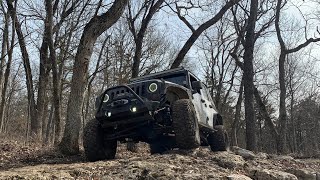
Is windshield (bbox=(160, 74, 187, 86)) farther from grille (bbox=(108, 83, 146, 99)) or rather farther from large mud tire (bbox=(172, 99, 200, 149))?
large mud tire (bbox=(172, 99, 200, 149))

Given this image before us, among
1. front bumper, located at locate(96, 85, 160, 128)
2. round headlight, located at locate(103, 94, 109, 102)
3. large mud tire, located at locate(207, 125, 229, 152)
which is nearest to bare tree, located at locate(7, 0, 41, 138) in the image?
large mud tire, located at locate(207, 125, 229, 152)

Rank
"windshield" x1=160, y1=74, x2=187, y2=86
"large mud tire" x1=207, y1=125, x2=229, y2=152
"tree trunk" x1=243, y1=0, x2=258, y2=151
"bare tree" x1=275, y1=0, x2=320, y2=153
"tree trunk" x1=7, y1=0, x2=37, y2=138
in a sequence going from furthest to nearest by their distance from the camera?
"bare tree" x1=275, y1=0, x2=320, y2=153 < "tree trunk" x1=7, y1=0, x2=37, y2=138 < "tree trunk" x1=243, y1=0, x2=258, y2=151 < "large mud tire" x1=207, y1=125, x2=229, y2=152 < "windshield" x1=160, y1=74, x2=187, y2=86

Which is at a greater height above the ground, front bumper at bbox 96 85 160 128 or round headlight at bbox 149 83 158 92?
round headlight at bbox 149 83 158 92

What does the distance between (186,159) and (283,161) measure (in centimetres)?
447

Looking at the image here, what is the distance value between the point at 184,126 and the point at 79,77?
3321 mm

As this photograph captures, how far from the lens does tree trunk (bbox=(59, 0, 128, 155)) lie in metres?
8.89

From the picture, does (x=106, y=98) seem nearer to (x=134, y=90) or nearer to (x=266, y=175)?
(x=134, y=90)

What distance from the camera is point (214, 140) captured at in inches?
418

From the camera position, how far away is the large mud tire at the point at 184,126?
7207 mm

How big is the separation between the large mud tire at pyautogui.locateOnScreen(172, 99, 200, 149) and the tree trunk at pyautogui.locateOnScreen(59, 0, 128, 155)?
2.87 m

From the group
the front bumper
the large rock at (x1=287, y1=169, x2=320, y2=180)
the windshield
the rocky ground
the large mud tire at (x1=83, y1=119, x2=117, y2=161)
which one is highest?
the windshield

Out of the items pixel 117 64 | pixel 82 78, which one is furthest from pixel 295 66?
pixel 82 78

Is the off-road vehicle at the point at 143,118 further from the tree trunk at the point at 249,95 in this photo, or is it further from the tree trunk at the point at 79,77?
the tree trunk at the point at 249,95

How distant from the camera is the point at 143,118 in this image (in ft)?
24.0
